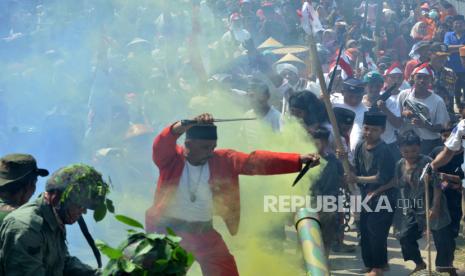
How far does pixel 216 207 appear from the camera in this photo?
22.1ft

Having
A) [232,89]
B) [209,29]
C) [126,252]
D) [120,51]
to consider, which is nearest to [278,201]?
[232,89]

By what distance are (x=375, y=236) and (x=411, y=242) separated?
0.36 m

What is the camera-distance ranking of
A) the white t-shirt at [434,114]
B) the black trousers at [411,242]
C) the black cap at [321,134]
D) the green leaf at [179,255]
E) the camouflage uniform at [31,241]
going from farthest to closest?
the white t-shirt at [434,114]
the black trousers at [411,242]
the black cap at [321,134]
the camouflage uniform at [31,241]
the green leaf at [179,255]

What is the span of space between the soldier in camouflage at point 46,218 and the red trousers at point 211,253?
7.26 feet

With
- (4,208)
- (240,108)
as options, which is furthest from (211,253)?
(240,108)

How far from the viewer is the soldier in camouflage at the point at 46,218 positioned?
4086 mm

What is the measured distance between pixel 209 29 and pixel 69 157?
4.68 metres

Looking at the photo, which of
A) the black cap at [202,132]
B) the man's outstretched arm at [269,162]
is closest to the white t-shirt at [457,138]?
the man's outstretched arm at [269,162]

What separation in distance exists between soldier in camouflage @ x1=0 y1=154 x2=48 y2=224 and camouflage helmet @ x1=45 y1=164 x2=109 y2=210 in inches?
27.6

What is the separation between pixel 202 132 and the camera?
21.3 ft

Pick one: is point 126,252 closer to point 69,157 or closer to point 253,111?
point 253,111

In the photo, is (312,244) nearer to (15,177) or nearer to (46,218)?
(46,218)

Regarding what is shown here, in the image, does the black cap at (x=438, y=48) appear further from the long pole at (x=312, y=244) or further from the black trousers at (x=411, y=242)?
the long pole at (x=312, y=244)

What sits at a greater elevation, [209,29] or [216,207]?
[209,29]
